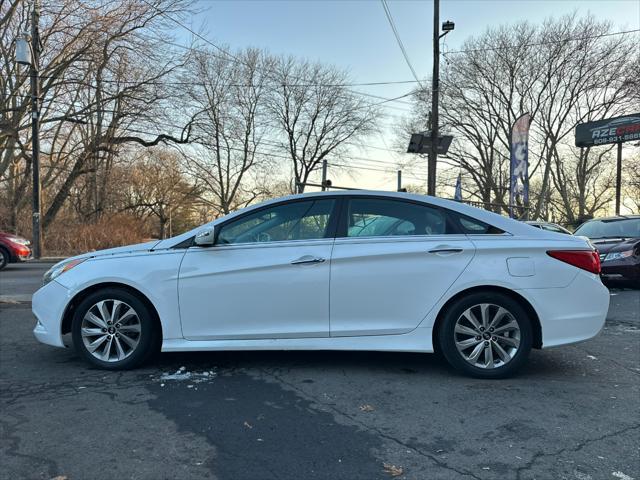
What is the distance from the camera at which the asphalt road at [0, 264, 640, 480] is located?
8.48 ft

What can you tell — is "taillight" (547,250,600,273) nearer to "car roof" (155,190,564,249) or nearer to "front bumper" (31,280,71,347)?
"car roof" (155,190,564,249)

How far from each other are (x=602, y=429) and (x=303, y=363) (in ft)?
7.74

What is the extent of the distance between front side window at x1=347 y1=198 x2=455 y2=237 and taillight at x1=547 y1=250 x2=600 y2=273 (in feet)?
2.88

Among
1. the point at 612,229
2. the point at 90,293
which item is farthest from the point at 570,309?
the point at 612,229

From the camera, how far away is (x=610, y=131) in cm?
2609

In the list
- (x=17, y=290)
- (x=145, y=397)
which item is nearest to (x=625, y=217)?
(x=145, y=397)

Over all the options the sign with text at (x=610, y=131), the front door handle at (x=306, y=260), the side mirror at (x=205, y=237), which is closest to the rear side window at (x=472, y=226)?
the front door handle at (x=306, y=260)

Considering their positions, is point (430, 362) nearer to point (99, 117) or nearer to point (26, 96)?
point (26, 96)

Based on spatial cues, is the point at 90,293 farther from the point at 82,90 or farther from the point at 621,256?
the point at 82,90

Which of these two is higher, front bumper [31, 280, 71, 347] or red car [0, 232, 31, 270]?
red car [0, 232, 31, 270]

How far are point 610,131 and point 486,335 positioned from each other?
89.5ft

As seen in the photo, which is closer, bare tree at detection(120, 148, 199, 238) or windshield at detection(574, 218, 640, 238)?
windshield at detection(574, 218, 640, 238)

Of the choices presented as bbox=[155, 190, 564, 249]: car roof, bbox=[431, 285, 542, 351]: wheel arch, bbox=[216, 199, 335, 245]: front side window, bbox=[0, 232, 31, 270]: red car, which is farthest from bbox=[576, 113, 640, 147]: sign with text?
bbox=[0, 232, 31, 270]: red car

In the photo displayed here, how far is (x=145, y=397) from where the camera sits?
3545 millimetres
